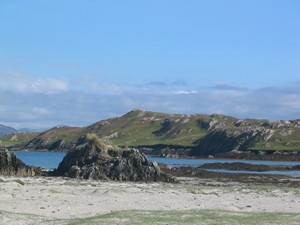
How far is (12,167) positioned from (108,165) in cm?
1368

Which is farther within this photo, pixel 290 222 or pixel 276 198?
pixel 276 198

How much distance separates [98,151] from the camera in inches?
3098

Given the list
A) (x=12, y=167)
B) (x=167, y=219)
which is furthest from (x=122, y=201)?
(x=12, y=167)

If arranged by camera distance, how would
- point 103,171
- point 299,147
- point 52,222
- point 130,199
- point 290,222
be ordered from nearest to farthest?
point 290,222, point 52,222, point 130,199, point 103,171, point 299,147

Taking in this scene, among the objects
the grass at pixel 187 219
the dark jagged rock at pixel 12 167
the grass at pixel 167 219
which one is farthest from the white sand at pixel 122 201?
the dark jagged rock at pixel 12 167

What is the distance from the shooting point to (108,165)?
73562mm

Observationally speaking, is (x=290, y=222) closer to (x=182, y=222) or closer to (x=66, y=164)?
(x=182, y=222)

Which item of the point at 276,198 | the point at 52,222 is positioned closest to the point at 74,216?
the point at 52,222

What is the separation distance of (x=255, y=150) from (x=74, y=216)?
160754 mm

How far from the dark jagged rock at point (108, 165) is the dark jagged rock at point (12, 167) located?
3592 millimetres

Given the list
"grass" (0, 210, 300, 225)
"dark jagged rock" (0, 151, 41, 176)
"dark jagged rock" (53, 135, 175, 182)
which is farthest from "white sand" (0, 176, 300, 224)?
"dark jagged rock" (0, 151, 41, 176)

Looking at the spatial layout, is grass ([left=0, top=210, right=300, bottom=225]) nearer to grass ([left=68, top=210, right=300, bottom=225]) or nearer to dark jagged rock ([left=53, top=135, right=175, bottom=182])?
grass ([left=68, top=210, right=300, bottom=225])

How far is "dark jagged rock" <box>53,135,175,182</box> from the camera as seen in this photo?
72312 mm

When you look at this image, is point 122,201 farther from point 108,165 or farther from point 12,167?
point 12,167
